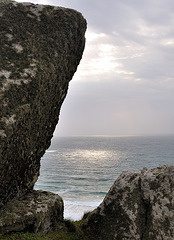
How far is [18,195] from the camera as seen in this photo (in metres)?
10.1

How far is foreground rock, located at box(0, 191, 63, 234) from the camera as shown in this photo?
27.9 ft

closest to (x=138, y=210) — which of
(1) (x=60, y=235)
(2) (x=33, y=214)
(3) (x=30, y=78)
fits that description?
(1) (x=60, y=235)

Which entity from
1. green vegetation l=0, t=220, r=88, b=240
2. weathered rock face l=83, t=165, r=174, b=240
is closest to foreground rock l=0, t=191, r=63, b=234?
green vegetation l=0, t=220, r=88, b=240

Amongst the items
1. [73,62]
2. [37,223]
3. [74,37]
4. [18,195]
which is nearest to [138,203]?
[37,223]

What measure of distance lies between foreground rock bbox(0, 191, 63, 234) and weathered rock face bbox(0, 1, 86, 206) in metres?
0.49

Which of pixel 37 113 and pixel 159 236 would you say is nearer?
pixel 159 236

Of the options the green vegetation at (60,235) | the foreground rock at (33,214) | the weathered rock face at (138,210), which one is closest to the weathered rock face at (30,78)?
the foreground rock at (33,214)

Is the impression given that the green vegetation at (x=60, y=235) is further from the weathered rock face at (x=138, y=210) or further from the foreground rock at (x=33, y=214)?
the weathered rock face at (x=138, y=210)

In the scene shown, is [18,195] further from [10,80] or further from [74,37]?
[74,37]

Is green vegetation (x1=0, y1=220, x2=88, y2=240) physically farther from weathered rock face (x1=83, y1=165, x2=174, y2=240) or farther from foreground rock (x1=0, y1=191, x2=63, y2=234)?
weathered rock face (x1=83, y1=165, x2=174, y2=240)

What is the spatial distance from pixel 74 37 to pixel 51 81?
10.2 feet

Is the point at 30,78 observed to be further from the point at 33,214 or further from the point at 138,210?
the point at 138,210

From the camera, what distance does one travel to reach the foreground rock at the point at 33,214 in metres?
8.51

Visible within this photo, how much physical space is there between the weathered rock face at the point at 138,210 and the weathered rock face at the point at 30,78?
394 centimetres
